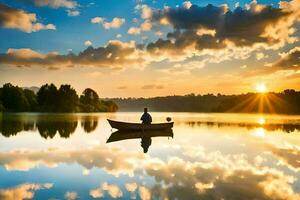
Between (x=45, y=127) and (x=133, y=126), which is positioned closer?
(x=133, y=126)

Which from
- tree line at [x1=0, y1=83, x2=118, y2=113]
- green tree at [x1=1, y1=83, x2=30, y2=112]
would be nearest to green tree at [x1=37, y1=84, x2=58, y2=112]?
tree line at [x1=0, y1=83, x2=118, y2=113]

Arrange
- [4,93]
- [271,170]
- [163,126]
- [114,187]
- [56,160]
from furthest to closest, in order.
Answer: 1. [4,93]
2. [163,126]
3. [56,160]
4. [271,170]
5. [114,187]

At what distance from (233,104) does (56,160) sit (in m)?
171

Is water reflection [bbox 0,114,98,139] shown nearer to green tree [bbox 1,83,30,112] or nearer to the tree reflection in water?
the tree reflection in water

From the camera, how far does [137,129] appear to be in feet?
127

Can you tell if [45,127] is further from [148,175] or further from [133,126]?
[148,175]

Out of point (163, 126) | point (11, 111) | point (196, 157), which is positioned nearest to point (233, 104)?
point (11, 111)

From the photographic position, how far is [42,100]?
12131cm

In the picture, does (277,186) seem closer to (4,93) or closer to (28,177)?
(28,177)

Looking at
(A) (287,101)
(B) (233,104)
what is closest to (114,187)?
(A) (287,101)

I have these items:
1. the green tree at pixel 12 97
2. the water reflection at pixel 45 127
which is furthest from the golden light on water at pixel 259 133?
the green tree at pixel 12 97

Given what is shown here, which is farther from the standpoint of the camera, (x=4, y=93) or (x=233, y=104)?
(x=233, y=104)

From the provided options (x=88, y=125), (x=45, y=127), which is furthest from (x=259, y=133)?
(x=45, y=127)

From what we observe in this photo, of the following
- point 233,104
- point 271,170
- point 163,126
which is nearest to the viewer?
point 271,170
